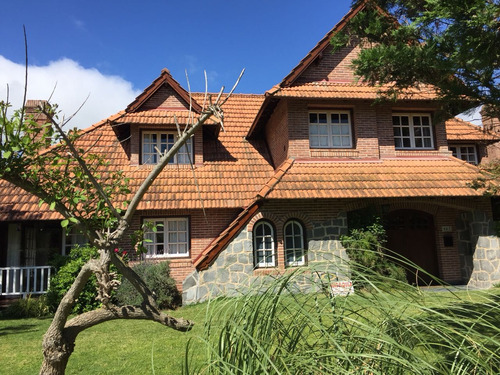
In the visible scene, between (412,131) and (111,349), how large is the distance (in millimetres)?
12008

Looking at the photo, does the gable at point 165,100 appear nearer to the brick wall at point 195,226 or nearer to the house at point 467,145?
the brick wall at point 195,226

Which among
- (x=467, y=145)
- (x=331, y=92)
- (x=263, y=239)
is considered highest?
(x=331, y=92)

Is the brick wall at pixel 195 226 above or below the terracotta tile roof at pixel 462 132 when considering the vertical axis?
below

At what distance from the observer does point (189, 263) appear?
1212cm

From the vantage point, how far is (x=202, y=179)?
1271 centimetres

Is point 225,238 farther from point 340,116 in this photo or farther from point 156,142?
point 340,116

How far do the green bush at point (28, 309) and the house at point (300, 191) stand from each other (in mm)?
720

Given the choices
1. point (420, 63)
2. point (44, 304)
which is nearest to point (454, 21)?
point (420, 63)

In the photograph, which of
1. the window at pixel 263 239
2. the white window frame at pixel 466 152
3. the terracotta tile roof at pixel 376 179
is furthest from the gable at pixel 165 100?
the white window frame at pixel 466 152

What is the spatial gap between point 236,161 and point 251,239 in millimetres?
3800

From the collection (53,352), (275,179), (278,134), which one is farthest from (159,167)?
(278,134)

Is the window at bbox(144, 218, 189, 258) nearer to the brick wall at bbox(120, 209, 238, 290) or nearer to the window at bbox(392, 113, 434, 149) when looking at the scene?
the brick wall at bbox(120, 209, 238, 290)

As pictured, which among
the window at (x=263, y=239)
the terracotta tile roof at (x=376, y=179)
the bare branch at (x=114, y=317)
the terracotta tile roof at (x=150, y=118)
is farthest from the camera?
the terracotta tile roof at (x=150, y=118)

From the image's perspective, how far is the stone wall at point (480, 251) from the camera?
11836 mm
